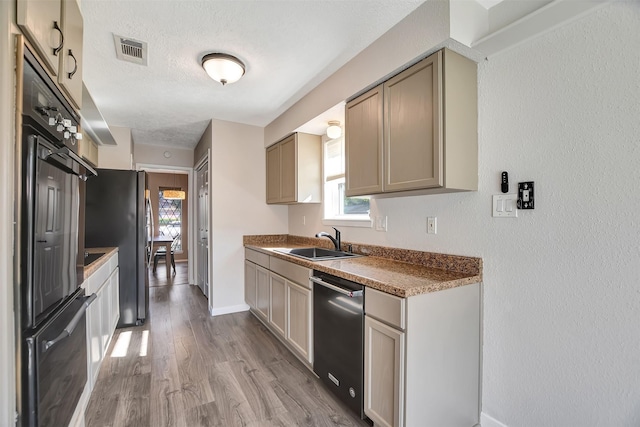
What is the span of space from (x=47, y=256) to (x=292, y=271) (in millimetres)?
1621

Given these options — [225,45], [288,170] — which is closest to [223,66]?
[225,45]

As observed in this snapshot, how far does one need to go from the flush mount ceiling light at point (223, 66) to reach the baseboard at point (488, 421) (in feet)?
9.27

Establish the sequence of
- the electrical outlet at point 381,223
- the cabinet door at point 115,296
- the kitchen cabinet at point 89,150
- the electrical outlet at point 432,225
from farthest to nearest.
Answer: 1. the kitchen cabinet at point 89,150
2. the cabinet door at point 115,296
3. the electrical outlet at point 381,223
4. the electrical outlet at point 432,225

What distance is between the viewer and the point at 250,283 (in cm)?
359

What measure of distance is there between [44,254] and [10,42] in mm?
680

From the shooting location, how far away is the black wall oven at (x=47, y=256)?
0.94 meters

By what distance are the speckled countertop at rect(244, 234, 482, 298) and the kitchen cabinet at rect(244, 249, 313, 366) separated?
6.1 inches

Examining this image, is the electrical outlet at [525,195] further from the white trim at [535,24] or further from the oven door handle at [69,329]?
the oven door handle at [69,329]

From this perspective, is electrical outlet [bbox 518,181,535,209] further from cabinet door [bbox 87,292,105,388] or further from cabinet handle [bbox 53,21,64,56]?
cabinet door [bbox 87,292,105,388]

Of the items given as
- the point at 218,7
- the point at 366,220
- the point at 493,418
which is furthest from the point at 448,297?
the point at 218,7

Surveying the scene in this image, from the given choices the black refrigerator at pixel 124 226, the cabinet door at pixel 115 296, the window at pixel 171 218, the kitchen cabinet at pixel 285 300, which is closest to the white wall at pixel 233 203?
the kitchen cabinet at pixel 285 300

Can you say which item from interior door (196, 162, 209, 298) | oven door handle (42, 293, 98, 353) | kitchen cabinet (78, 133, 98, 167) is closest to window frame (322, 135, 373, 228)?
interior door (196, 162, 209, 298)

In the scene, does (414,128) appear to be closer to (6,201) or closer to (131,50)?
(6,201)

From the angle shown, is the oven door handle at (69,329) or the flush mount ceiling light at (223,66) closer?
the oven door handle at (69,329)
